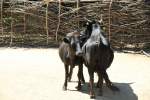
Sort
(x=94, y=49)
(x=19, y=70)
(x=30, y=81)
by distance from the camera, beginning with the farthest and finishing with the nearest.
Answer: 1. (x=19, y=70)
2. (x=30, y=81)
3. (x=94, y=49)

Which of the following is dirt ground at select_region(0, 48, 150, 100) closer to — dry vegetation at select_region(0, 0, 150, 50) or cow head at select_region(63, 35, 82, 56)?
dry vegetation at select_region(0, 0, 150, 50)

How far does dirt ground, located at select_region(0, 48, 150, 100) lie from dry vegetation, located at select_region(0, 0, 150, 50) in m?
0.79

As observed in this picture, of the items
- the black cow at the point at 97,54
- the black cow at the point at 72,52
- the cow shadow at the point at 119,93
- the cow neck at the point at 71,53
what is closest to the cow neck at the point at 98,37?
the black cow at the point at 97,54

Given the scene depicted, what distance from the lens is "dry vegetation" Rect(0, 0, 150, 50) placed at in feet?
40.1

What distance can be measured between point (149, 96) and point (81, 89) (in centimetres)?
133

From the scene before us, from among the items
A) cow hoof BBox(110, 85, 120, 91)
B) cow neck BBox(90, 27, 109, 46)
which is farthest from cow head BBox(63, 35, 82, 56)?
cow hoof BBox(110, 85, 120, 91)

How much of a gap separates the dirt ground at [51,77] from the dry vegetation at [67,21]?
2.60 feet

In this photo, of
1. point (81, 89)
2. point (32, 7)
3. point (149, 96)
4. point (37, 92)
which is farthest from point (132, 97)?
point (32, 7)

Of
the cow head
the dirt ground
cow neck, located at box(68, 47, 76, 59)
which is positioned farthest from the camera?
the dirt ground

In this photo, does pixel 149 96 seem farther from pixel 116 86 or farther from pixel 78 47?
pixel 78 47

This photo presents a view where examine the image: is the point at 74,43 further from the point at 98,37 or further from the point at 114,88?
the point at 114,88

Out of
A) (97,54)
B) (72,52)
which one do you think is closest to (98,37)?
(97,54)

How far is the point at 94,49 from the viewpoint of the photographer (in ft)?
24.9

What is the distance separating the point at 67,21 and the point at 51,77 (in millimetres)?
3597
